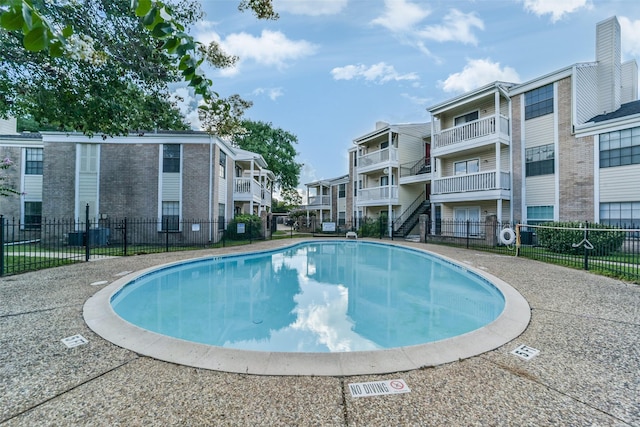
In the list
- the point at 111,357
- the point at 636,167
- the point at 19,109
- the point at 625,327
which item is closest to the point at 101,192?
the point at 19,109

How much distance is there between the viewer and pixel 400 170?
22031 mm

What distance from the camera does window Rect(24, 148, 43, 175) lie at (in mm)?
Answer: 17188

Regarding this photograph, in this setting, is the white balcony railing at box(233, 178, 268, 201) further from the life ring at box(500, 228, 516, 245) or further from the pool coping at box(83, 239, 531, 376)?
the pool coping at box(83, 239, 531, 376)

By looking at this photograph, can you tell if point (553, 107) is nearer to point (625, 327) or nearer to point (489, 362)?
point (625, 327)

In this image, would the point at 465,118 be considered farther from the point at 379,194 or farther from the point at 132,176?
the point at 132,176

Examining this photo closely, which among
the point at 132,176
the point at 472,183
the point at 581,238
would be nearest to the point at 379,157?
the point at 472,183

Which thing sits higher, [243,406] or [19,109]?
[19,109]

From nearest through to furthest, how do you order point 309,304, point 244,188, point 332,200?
point 309,304 → point 244,188 → point 332,200

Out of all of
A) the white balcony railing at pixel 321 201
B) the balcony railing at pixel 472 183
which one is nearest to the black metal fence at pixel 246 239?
the balcony railing at pixel 472 183

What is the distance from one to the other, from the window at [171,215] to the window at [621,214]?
69.9 feet

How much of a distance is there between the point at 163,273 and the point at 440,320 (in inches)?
334

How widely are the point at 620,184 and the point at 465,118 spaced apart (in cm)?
857

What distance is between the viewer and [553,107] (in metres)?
14.4

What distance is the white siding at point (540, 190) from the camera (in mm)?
14422
